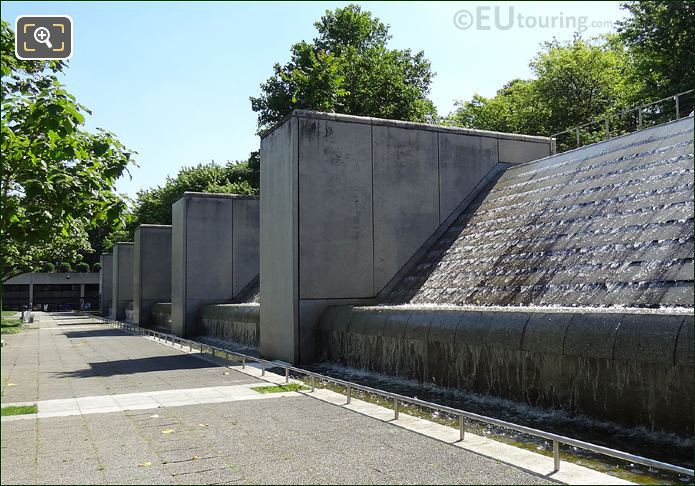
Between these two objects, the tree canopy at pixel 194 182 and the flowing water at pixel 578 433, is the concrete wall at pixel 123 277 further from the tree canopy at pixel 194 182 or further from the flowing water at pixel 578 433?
the flowing water at pixel 578 433

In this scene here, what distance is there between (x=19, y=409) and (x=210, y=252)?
1981 cm

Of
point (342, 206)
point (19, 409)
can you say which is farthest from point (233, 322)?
point (19, 409)

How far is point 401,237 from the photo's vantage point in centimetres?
1970

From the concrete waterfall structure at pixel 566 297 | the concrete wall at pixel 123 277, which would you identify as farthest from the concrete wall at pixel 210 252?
the concrete wall at pixel 123 277

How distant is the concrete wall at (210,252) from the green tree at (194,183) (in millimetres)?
18471

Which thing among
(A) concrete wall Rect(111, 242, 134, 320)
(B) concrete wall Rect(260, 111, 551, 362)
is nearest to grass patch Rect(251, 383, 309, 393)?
(B) concrete wall Rect(260, 111, 551, 362)

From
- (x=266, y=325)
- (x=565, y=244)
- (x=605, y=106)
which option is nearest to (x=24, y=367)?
(x=266, y=325)

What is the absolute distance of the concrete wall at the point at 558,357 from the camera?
331 inches

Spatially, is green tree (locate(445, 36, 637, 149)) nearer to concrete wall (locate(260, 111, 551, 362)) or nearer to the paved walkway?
concrete wall (locate(260, 111, 551, 362))

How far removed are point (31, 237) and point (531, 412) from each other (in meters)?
8.24

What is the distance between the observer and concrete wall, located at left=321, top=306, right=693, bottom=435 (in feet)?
27.6

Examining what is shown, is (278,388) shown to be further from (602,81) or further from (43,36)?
(602,81)

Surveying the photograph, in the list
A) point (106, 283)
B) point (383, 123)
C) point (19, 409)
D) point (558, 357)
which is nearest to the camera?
point (558, 357)

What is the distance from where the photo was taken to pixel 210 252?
29.9 meters
